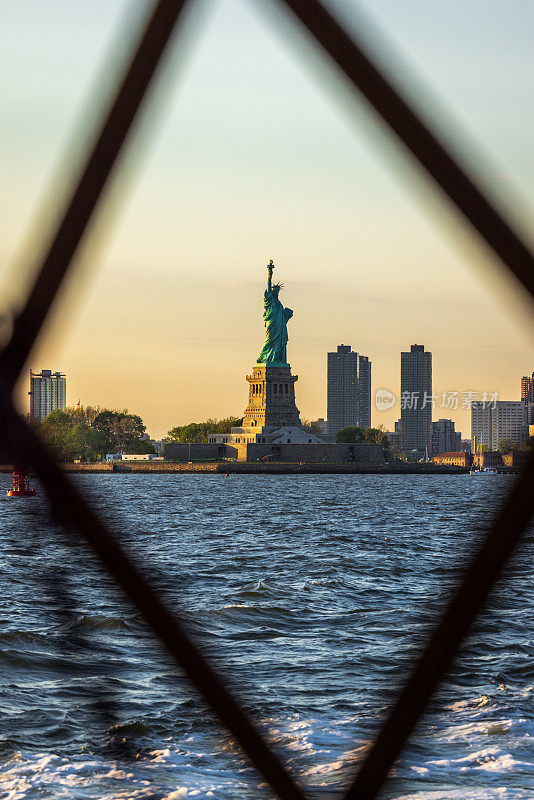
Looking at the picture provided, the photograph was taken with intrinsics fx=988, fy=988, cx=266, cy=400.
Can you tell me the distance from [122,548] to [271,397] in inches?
4897

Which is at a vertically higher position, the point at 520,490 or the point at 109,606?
the point at 520,490

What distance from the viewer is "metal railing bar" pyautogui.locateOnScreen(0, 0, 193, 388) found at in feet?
4.36

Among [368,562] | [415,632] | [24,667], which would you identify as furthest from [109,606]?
[368,562]

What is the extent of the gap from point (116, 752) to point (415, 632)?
22.8ft

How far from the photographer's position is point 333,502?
67625 mm

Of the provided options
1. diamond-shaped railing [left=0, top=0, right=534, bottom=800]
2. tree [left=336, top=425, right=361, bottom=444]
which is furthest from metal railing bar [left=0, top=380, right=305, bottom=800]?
tree [left=336, top=425, right=361, bottom=444]

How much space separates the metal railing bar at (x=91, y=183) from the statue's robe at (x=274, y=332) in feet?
410

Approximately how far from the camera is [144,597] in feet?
4.37

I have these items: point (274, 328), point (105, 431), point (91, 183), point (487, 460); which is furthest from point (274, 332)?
point (91, 183)

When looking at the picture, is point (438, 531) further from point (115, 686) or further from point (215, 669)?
point (215, 669)

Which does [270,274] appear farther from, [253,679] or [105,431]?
[253,679]

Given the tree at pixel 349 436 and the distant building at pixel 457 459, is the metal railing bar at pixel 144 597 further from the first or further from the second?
the distant building at pixel 457 459

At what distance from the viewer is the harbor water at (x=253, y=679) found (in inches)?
325

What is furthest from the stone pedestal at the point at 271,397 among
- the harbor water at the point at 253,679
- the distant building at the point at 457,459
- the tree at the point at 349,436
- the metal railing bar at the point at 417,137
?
the metal railing bar at the point at 417,137
